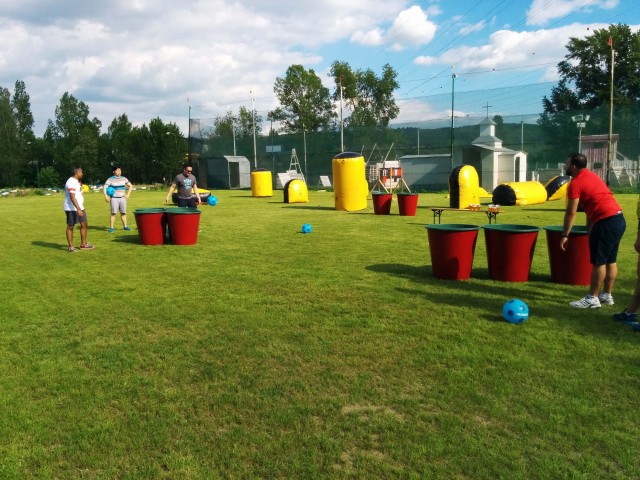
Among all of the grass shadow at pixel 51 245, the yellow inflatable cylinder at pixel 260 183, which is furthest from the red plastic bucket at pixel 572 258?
the yellow inflatable cylinder at pixel 260 183

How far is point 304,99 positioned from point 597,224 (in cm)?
7497

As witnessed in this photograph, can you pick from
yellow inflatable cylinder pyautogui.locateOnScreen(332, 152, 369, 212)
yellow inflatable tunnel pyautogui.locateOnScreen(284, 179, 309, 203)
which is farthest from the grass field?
yellow inflatable tunnel pyautogui.locateOnScreen(284, 179, 309, 203)

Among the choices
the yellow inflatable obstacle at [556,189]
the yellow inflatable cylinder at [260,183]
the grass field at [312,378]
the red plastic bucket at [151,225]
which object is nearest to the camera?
the grass field at [312,378]

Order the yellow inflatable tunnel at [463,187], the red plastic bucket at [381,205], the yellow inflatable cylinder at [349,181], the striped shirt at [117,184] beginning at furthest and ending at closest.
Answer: the yellow inflatable cylinder at [349,181]
the yellow inflatable tunnel at [463,187]
the red plastic bucket at [381,205]
the striped shirt at [117,184]

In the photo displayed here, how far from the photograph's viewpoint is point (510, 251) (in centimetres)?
707

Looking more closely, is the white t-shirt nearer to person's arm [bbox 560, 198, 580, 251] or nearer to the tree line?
person's arm [bbox 560, 198, 580, 251]

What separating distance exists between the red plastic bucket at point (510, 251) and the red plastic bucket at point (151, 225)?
23.1ft

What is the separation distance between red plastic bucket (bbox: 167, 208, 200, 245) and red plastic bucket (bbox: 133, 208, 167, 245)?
24 cm

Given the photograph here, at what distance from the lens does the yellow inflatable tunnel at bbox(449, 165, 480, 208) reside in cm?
1772

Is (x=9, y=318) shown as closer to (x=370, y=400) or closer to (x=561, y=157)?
(x=370, y=400)

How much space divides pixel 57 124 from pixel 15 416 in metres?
88.2

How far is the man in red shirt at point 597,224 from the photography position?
576cm

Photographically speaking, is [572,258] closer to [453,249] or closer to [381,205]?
[453,249]

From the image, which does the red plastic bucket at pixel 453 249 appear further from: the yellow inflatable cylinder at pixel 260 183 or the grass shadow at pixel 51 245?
the yellow inflatable cylinder at pixel 260 183
